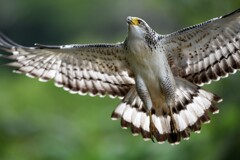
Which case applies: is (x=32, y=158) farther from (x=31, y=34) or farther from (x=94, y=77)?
(x=31, y=34)

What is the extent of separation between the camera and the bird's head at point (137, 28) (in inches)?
422

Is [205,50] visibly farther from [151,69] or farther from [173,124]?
[173,124]

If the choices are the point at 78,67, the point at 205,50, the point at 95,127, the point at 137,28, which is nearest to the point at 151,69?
the point at 137,28

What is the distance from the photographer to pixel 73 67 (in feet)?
38.7

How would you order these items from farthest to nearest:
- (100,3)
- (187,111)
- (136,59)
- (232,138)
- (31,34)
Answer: (100,3) < (31,34) < (232,138) < (187,111) < (136,59)

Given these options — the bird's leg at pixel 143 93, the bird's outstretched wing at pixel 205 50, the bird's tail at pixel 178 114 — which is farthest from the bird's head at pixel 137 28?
the bird's tail at pixel 178 114

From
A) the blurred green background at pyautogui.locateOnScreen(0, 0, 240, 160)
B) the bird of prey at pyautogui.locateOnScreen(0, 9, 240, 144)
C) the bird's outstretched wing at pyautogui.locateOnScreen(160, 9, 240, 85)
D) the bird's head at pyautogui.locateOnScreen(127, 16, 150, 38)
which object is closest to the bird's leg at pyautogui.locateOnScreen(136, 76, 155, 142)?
the bird of prey at pyautogui.locateOnScreen(0, 9, 240, 144)

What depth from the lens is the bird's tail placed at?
11.5 metres

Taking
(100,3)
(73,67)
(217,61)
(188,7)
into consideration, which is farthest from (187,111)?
(100,3)

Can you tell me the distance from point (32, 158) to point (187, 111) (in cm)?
751

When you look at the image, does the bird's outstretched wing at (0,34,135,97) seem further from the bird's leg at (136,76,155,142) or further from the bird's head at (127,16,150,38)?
the bird's head at (127,16,150,38)

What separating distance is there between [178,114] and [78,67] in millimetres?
1506

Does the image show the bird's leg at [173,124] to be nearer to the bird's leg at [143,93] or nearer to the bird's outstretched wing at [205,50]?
the bird's leg at [143,93]

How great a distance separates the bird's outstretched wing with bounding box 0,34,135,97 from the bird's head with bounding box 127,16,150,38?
1.62 ft
